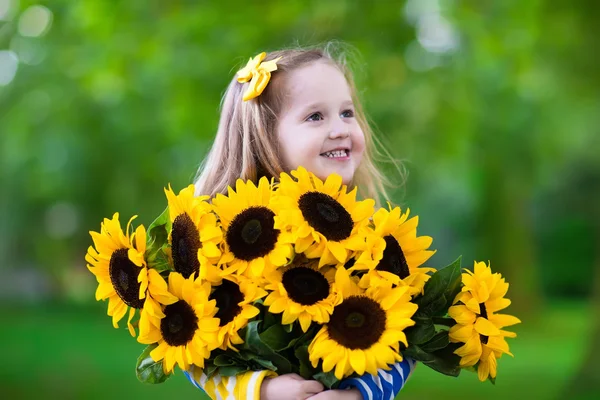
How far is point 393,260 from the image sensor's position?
1858 millimetres

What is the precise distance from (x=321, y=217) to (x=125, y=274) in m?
0.47

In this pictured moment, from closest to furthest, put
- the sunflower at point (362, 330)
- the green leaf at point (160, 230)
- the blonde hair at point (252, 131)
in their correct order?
the sunflower at point (362, 330) → the green leaf at point (160, 230) → the blonde hair at point (252, 131)

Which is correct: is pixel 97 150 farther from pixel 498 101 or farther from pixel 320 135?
pixel 320 135

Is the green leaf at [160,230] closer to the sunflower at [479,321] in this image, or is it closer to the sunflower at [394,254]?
the sunflower at [394,254]

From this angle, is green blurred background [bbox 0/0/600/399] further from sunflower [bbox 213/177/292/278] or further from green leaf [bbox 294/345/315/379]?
green leaf [bbox 294/345/315/379]

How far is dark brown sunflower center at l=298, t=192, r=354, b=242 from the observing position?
1767 mm

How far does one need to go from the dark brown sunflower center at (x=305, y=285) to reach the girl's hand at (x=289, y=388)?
16cm

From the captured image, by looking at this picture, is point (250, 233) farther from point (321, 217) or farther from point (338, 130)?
point (338, 130)

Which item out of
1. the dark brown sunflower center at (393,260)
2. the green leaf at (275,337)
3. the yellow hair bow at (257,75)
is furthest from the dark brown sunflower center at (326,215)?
the yellow hair bow at (257,75)

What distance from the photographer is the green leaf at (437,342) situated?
6.01 ft

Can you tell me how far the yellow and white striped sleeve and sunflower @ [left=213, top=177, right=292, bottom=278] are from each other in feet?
0.71

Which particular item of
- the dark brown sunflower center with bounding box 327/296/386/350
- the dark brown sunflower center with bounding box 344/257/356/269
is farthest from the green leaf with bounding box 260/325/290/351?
the dark brown sunflower center with bounding box 344/257/356/269

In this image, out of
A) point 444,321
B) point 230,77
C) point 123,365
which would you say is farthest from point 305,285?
point 123,365

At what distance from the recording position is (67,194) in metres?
13.6
